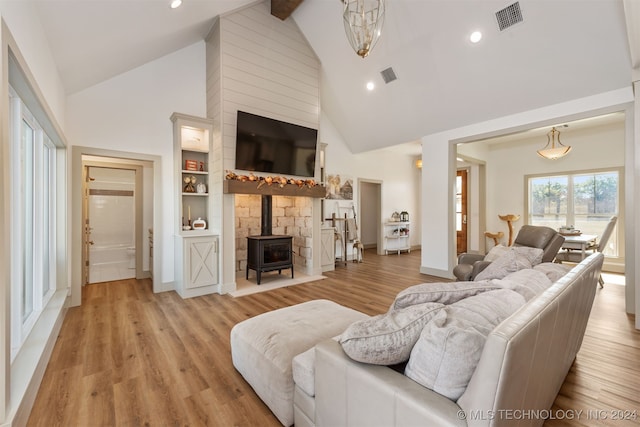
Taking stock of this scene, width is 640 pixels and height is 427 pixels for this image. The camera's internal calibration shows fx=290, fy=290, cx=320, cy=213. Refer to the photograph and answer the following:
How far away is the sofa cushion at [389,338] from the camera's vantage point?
1.16 m

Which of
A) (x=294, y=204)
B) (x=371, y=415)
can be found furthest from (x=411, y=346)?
(x=294, y=204)

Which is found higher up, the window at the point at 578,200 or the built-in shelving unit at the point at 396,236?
the window at the point at 578,200

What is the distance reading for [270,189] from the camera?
4789mm

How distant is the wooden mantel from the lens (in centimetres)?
437

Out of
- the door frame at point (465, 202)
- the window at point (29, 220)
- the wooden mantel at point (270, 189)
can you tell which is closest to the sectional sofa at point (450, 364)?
the window at point (29, 220)

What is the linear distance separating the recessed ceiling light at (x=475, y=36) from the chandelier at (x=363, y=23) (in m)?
2.07

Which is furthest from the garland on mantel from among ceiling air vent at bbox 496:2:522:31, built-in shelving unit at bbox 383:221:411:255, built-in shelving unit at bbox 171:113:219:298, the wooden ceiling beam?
built-in shelving unit at bbox 383:221:411:255

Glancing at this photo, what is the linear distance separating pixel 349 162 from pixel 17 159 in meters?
6.10

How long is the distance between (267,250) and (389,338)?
393 cm

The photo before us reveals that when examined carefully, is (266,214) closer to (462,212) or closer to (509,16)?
(509,16)

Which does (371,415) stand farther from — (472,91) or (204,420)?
(472,91)

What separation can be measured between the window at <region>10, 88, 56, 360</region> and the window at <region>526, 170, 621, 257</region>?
8.93 meters

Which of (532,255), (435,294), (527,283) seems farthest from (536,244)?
(435,294)

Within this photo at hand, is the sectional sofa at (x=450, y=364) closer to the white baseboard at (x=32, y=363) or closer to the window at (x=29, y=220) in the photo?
the white baseboard at (x=32, y=363)
